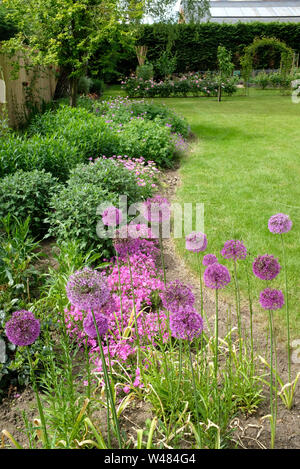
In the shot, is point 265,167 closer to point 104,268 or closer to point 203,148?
point 203,148

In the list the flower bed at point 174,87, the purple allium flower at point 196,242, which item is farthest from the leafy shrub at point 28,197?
the flower bed at point 174,87

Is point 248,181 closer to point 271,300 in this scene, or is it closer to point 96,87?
point 271,300

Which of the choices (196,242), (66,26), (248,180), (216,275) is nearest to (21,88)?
(66,26)

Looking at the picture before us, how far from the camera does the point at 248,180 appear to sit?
594cm

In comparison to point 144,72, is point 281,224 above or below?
below

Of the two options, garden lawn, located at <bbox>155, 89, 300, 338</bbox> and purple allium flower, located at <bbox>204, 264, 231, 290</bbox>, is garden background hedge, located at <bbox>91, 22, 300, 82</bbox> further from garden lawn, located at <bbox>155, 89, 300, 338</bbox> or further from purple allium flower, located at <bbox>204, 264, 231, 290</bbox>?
purple allium flower, located at <bbox>204, 264, 231, 290</bbox>

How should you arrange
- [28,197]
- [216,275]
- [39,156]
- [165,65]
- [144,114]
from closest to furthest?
1. [216,275]
2. [28,197]
3. [39,156]
4. [144,114]
5. [165,65]

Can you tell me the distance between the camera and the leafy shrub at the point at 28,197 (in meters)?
3.87

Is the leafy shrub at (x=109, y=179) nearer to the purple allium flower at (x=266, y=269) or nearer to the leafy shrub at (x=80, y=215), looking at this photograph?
the leafy shrub at (x=80, y=215)

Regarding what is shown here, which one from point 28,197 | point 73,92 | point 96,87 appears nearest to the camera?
point 28,197

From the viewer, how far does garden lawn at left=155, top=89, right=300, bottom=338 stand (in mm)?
3938

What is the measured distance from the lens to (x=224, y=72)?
51.1 feet

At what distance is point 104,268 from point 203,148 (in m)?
4.97

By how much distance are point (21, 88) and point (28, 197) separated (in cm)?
581
